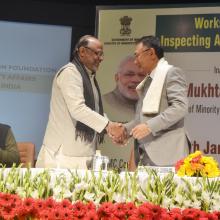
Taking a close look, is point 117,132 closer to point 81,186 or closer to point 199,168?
point 199,168

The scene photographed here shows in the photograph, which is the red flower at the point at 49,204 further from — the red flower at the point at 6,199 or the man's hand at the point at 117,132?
the man's hand at the point at 117,132

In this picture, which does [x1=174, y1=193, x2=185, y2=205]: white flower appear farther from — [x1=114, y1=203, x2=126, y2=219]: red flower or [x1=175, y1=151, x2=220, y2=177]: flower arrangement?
[x1=175, y1=151, x2=220, y2=177]: flower arrangement

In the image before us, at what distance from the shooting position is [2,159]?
10.5ft

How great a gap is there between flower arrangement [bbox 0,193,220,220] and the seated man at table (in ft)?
4.48

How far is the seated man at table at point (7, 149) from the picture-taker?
324 cm

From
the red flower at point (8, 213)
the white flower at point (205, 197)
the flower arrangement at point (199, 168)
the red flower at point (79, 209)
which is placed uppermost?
the flower arrangement at point (199, 168)

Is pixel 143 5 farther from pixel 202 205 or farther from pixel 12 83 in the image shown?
pixel 202 205

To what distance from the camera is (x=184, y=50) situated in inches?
217

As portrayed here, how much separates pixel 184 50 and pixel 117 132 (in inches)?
69.2

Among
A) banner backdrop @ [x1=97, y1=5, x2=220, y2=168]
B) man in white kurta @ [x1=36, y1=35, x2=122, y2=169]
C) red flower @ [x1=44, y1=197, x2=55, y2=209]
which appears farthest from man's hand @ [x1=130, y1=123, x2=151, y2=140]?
banner backdrop @ [x1=97, y1=5, x2=220, y2=168]

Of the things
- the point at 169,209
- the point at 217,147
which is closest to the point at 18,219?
the point at 169,209

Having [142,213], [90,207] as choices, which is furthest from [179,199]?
[90,207]

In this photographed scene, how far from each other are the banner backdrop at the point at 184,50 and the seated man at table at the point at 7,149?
2.13 meters

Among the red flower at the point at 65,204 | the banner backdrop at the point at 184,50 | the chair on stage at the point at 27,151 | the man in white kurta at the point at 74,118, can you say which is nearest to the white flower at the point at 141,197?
the red flower at the point at 65,204
